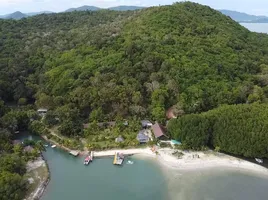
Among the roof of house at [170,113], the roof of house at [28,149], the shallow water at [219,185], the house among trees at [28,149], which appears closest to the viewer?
the shallow water at [219,185]

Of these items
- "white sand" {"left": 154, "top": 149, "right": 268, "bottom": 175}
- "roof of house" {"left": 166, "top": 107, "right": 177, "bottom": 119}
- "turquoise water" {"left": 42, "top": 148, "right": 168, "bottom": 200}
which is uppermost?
"roof of house" {"left": 166, "top": 107, "right": 177, "bottom": 119}

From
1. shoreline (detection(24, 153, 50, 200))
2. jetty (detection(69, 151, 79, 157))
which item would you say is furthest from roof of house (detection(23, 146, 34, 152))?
jetty (detection(69, 151, 79, 157))

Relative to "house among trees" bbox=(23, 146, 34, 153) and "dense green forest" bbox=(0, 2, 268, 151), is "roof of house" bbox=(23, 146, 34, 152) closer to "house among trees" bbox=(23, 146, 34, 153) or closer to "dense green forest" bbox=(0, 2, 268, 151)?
"house among trees" bbox=(23, 146, 34, 153)

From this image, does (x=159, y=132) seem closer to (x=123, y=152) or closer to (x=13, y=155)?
(x=123, y=152)

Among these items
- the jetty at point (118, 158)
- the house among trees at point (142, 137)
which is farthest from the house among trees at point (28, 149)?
the house among trees at point (142, 137)

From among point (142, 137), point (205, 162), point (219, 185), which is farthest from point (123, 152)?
point (219, 185)

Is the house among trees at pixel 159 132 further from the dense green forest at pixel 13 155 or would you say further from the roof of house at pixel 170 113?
the dense green forest at pixel 13 155
